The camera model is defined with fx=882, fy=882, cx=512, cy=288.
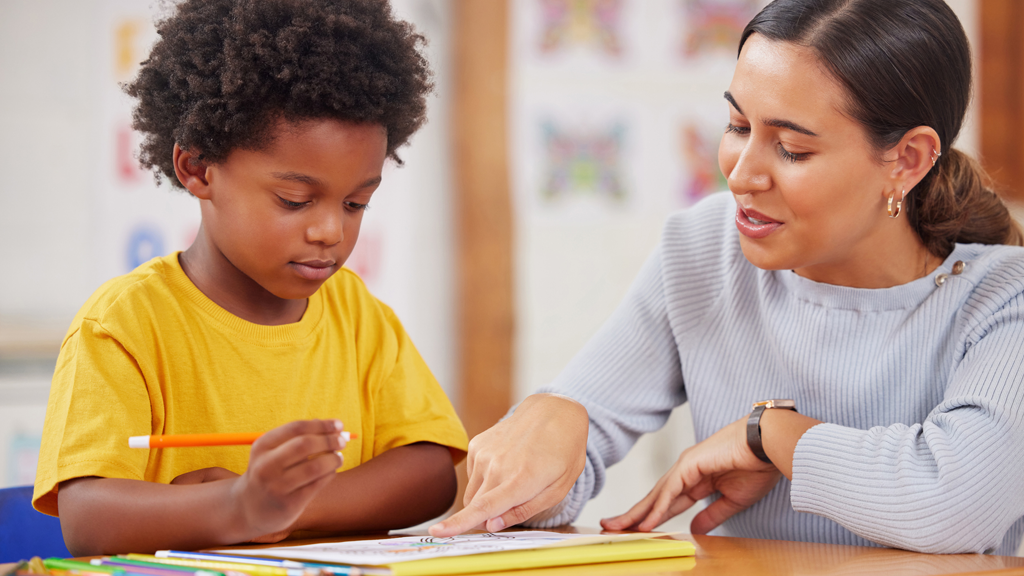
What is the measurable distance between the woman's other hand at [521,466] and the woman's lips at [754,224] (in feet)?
1.00

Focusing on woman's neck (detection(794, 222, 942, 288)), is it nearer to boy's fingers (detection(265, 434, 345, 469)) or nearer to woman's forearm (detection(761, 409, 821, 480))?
woman's forearm (detection(761, 409, 821, 480))

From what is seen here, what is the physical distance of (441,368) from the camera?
2.65m

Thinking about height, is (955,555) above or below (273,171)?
below

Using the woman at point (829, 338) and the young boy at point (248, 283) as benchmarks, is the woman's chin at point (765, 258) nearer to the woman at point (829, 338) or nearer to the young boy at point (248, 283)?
the woman at point (829, 338)

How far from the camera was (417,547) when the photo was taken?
746 millimetres

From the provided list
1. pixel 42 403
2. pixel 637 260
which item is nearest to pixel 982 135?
pixel 637 260

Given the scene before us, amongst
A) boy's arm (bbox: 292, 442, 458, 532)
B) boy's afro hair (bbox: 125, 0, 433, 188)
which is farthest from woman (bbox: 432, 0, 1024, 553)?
boy's afro hair (bbox: 125, 0, 433, 188)

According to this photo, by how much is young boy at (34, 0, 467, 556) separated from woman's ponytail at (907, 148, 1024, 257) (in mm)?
Result: 659

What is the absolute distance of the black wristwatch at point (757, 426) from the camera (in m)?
1.01

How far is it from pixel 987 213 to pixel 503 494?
778 millimetres

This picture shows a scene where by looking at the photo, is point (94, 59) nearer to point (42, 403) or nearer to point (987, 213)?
point (42, 403)

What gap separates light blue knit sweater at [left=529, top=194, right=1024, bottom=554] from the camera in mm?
880

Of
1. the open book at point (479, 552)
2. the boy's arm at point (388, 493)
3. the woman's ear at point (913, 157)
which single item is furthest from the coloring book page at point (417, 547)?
the woman's ear at point (913, 157)

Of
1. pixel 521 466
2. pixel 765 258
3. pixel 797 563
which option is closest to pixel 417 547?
pixel 521 466
